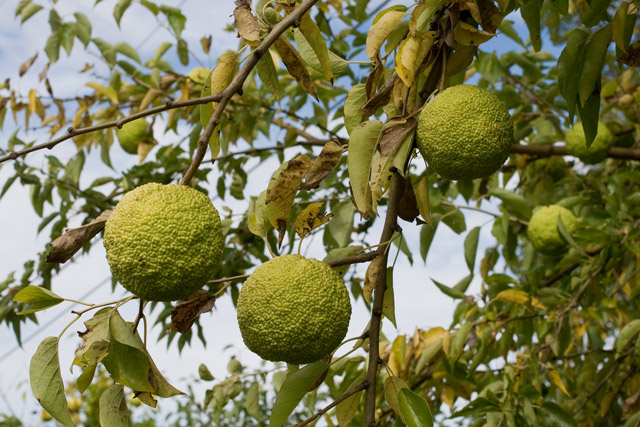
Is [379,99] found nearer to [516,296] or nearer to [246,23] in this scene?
[246,23]

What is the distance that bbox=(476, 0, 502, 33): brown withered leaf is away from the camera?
4.45ft

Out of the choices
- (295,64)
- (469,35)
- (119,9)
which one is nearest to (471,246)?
(469,35)

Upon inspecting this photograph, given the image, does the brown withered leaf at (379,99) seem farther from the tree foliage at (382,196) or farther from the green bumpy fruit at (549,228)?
the green bumpy fruit at (549,228)

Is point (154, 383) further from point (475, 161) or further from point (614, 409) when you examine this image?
point (614, 409)

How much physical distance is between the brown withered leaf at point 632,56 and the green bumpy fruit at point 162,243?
908mm

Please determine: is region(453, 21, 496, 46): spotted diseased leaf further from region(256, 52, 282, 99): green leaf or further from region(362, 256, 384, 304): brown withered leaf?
region(362, 256, 384, 304): brown withered leaf

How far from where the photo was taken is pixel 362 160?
1196 mm

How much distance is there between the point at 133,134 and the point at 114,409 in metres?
2.14

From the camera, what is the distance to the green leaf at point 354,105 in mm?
1370

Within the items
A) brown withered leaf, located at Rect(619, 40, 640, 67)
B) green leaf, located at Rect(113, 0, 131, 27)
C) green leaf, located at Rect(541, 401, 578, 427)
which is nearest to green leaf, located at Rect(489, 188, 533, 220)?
green leaf, located at Rect(541, 401, 578, 427)

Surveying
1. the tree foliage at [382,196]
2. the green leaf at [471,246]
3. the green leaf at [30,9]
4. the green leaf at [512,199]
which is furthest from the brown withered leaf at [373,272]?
the green leaf at [30,9]

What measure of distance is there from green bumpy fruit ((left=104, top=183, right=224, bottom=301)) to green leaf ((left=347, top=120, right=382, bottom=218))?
0.83 feet

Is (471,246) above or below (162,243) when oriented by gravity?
above

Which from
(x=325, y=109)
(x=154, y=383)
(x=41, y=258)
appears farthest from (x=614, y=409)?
(x=41, y=258)
